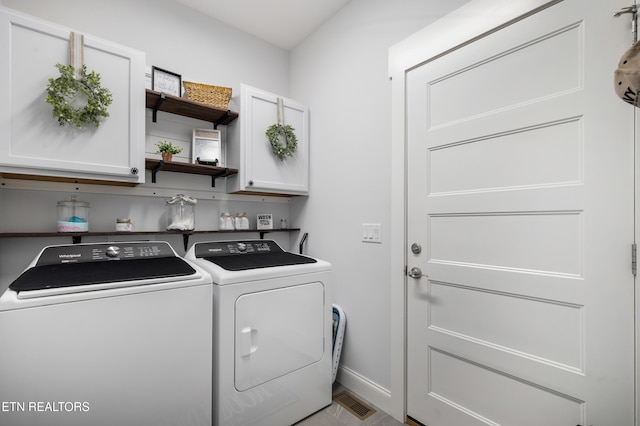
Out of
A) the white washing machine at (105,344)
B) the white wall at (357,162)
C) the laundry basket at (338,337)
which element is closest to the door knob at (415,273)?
the white wall at (357,162)

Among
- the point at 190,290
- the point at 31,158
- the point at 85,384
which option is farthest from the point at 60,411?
the point at 31,158

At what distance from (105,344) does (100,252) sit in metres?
0.63

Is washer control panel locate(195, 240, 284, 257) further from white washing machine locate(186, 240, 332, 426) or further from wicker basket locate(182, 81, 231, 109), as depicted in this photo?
wicker basket locate(182, 81, 231, 109)

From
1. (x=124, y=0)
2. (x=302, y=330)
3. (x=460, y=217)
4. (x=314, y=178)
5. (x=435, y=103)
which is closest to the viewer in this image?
(x=460, y=217)

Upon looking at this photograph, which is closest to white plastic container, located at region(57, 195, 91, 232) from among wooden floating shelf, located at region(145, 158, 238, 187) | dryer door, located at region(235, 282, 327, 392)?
wooden floating shelf, located at region(145, 158, 238, 187)

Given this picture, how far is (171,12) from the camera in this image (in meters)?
2.14

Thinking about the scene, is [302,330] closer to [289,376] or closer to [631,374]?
[289,376]

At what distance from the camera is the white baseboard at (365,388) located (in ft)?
6.15

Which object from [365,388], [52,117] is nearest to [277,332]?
[365,388]

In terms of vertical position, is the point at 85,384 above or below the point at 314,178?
below

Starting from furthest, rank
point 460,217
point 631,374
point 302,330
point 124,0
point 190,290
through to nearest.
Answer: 1. point 124,0
2. point 302,330
3. point 460,217
4. point 190,290
5. point 631,374

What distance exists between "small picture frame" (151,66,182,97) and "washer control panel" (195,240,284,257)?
1065mm

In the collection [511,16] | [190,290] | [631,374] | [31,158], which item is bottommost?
[631,374]

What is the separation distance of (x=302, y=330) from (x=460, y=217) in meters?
1.11
